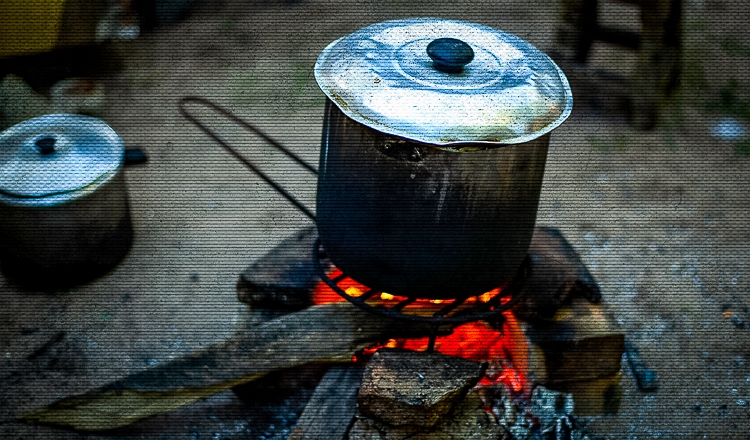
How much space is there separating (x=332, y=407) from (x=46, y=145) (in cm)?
176

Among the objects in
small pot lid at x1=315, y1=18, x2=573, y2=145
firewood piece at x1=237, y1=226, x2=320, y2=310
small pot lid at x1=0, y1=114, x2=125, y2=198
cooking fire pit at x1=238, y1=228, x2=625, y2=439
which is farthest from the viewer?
small pot lid at x1=0, y1=114, x2=125, y2=198

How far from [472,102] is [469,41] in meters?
0.38

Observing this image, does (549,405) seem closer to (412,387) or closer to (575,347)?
(575,347)

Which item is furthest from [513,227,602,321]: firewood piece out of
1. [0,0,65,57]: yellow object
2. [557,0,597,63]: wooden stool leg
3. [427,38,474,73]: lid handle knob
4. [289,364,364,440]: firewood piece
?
[0,0,65,57]: yellow object

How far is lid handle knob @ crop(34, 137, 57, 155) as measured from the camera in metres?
2.91

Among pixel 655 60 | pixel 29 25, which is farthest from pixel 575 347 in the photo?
pixel 29 25

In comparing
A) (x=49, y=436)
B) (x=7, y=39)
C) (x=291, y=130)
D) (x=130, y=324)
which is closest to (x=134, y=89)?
(x=7, y=39)

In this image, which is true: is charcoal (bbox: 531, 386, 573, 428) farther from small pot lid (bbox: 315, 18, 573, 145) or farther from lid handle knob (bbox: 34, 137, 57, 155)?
lid handle knob (bbox: 34, 137, 57, 155)

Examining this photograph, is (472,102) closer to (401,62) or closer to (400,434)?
(401,62)

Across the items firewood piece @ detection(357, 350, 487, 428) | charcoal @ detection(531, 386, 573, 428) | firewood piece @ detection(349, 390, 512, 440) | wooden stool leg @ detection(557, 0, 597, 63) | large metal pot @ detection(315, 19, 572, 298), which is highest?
large metal pot @ detection(315, 19, 572, 298)

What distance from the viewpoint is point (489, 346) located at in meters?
2.56

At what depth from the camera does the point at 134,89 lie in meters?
4.49

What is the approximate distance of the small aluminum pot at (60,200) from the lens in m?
2.86

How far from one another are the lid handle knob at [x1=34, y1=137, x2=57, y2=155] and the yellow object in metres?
1.32
